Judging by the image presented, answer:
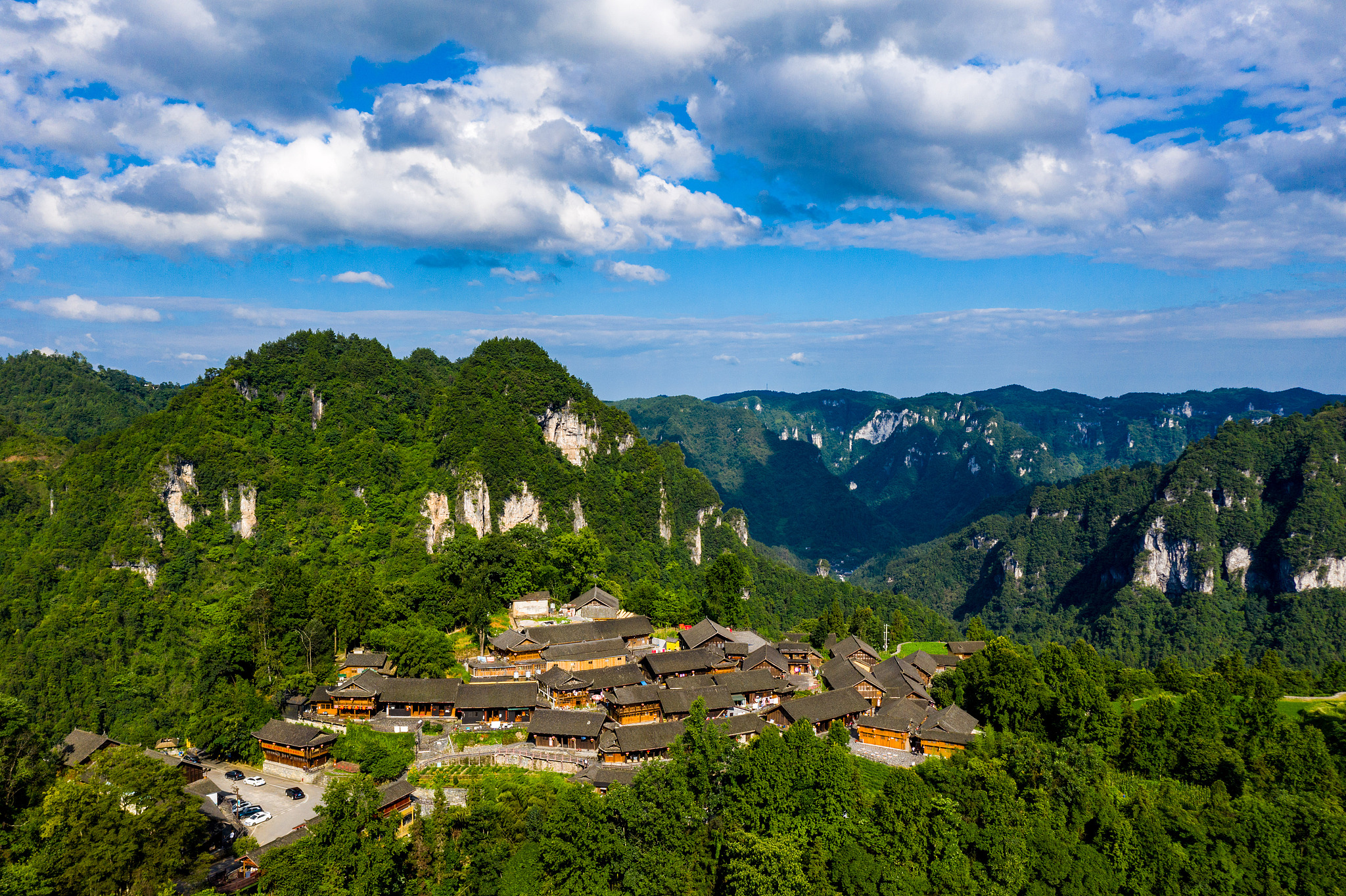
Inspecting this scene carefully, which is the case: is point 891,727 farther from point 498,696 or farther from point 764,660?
point 498,696

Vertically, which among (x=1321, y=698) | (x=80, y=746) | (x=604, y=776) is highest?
(x=604, y=776)

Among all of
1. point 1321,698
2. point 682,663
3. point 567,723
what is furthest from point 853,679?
point 1321,698

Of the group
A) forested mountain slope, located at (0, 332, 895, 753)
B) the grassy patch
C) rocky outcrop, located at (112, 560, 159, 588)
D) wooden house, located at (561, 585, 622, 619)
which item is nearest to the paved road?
forested mountain slope, located at (0, 332, 895, 753)

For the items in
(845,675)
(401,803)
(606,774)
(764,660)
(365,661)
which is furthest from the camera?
(764,660)

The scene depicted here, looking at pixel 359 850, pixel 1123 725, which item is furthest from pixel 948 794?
pixel 359 850

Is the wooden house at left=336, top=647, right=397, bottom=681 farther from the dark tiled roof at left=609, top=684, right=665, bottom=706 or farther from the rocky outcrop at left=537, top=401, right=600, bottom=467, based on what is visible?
the rocky outcrop at left=537, top=401, right=600, bottom=467
